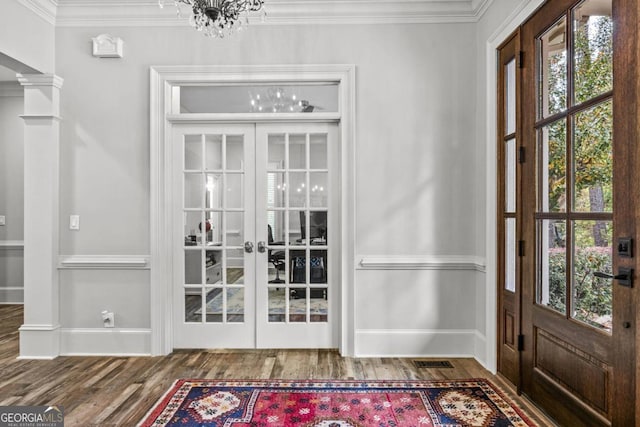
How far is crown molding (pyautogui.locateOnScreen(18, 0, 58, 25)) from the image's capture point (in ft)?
10.6

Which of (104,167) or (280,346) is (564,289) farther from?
(104,167)

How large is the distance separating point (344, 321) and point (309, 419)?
114cm

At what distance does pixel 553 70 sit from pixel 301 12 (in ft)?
6.55

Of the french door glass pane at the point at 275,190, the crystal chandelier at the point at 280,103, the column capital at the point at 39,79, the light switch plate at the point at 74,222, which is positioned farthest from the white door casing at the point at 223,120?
the column capital at the point at 39,79

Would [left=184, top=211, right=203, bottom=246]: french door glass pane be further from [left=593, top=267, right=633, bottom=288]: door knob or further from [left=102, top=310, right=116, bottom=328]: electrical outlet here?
[left=593, top=267, right=633, bottom=288]: door knob

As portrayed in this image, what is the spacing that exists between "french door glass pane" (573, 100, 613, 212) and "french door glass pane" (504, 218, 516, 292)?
0.75 m

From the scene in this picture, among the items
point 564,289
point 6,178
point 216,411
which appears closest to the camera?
point 564,289

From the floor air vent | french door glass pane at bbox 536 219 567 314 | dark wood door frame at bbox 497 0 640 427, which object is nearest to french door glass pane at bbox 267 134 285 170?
the floor air vent

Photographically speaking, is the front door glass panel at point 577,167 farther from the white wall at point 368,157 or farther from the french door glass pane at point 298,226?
the french door glass pane at point 298,226

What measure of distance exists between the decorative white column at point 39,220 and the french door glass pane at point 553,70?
3.58 meters

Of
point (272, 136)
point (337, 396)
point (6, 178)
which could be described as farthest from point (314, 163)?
point (6, 178)

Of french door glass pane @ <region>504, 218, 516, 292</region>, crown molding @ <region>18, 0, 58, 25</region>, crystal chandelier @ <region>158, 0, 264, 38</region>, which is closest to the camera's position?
crystal chandelier @ <region>158, 0, 264, 38</region>

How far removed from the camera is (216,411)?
2.50 meters

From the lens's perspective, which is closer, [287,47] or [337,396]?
[337,396]
